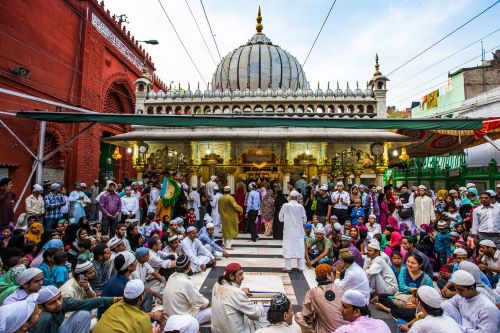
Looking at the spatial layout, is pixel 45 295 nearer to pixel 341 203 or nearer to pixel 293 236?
pixel 293 236

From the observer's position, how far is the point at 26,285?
10.1 feet

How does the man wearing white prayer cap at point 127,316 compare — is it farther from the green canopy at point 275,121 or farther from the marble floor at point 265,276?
the green canopy at point 275,121

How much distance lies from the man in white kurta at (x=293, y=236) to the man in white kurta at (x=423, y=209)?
349cm

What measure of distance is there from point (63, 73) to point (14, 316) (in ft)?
43.3

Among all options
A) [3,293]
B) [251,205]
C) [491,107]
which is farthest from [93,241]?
[491,107]

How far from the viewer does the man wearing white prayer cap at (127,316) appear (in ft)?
8.57

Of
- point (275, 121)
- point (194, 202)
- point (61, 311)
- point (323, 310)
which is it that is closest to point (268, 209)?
point (194, 202)

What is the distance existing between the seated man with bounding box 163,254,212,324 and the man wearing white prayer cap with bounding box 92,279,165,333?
774 mm

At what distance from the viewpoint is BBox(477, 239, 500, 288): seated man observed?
458cm

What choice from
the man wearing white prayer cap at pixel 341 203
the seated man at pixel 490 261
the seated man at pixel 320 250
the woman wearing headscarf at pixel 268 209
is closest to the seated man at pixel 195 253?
the seated man at pixel 320 250

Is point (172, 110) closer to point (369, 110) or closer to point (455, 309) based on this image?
point (369, 110)

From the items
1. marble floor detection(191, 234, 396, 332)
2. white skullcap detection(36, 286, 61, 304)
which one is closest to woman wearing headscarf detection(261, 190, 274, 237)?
marble floor detection(191, 234, 396, 332)

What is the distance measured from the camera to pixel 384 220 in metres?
8.57

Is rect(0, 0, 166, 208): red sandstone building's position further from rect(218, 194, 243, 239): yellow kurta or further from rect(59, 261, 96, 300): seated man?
rect(59, 261, 96, 300): seated man
